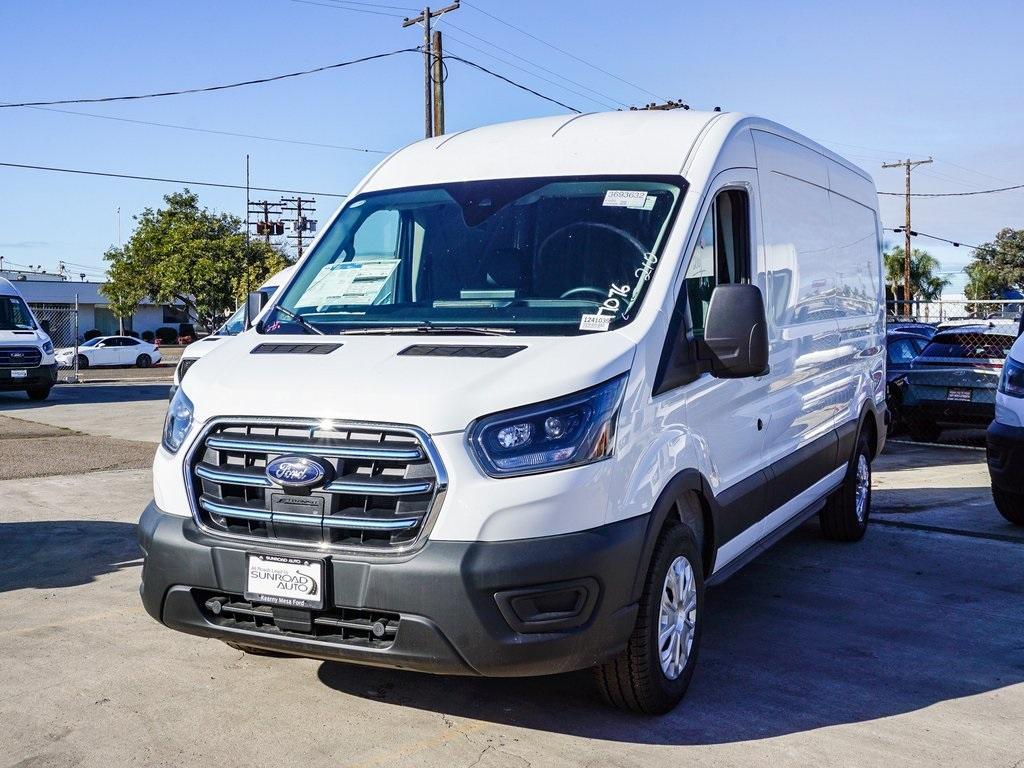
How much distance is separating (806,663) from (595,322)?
201 centimetres

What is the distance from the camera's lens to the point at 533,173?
507 cm

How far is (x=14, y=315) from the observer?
883 inches

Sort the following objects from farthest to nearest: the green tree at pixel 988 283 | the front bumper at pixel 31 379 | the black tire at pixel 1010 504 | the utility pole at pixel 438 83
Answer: the green tree at pixel 988 283, the utility pole at pixel 438 83, the front bumper at pixel 31 379, the black tire at pixel 1010 504

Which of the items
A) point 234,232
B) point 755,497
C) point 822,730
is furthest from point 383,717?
point 234,232

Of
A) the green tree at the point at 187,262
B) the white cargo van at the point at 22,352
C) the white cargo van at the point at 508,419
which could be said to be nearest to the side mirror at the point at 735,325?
the white cargo van at the point at 508,419

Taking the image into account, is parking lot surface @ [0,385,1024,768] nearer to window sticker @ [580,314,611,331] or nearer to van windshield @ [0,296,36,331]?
window sticker @ [580,314,611,331]

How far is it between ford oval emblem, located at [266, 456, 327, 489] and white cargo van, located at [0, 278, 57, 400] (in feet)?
64.4

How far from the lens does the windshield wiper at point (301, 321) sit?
4824mm

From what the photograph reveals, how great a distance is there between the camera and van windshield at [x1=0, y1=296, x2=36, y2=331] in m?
22.2

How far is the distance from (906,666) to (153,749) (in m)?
3.33

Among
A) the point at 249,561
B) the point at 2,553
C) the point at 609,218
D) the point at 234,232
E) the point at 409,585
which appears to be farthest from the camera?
the point at 234,232

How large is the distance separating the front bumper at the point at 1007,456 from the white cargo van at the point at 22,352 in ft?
62.4

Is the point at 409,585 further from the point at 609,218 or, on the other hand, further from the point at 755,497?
the point at 755,497

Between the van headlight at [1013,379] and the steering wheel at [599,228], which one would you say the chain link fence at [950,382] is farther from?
the steering wheel at [599,228]
